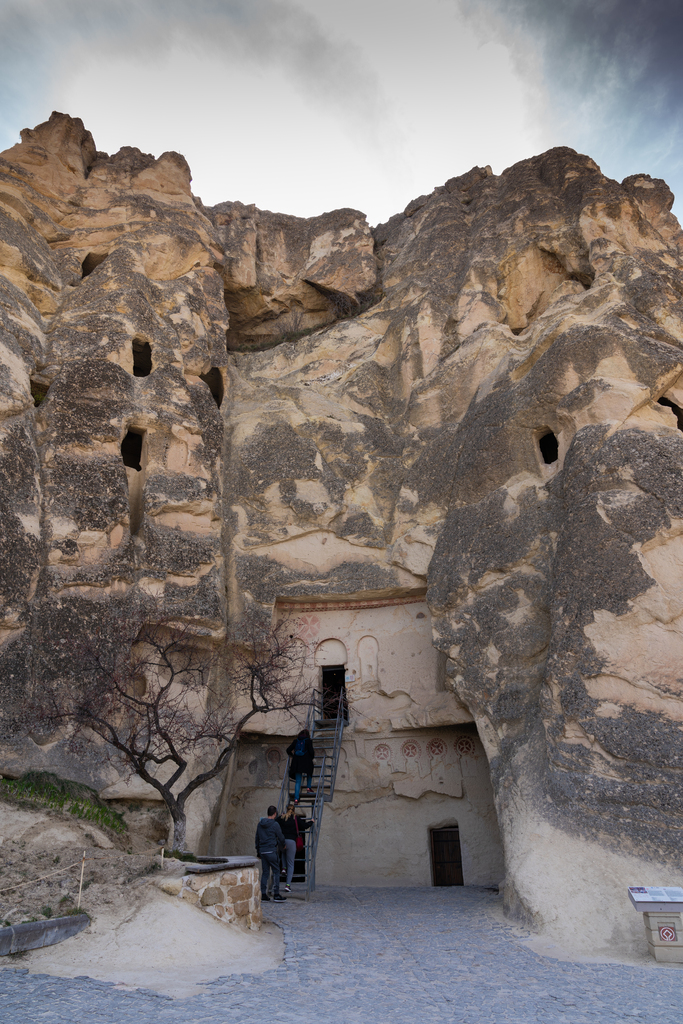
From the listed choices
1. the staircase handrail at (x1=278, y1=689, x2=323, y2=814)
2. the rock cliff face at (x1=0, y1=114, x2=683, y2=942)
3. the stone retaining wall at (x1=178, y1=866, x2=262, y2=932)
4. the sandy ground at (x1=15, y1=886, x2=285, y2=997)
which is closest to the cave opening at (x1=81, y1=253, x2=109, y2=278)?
the rock cliff face at (x1=0, y1=114, x2=683, y2=942)

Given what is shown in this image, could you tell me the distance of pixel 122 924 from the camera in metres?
6.55

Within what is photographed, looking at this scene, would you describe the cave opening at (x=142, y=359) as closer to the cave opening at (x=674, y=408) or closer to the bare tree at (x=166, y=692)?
the bare tree at (x=166, y=692)

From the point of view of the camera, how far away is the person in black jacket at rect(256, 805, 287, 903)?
30.8ft

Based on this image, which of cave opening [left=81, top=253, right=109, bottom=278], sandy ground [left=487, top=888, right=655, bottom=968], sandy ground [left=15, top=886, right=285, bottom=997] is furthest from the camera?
cave opening [left=81, top=253, right=109, bottom=278]

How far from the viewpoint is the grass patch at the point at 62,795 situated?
30.3ft

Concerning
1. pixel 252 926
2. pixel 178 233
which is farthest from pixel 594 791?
pixel 178 233

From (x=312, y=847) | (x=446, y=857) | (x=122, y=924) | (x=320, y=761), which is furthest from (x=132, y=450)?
(x=446, y=857)

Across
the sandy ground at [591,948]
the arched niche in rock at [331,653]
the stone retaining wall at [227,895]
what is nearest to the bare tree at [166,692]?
the arched niche in rock at [331,653]

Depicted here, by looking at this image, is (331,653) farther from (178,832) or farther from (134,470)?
(178,832)

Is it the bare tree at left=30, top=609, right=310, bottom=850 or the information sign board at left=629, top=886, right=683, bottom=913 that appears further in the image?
the bare tree at left=30, top=609, right=310, bottom=850

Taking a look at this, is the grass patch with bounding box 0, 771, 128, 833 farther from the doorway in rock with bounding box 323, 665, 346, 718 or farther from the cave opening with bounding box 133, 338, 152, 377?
the cave opening with bounding box 133, 338, 152, 377

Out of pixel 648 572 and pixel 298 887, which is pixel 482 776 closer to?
pixel 298 887

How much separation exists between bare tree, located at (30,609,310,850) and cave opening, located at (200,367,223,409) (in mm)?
5443

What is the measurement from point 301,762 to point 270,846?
285cm
